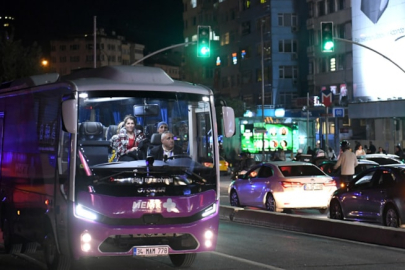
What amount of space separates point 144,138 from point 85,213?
5.01 ft

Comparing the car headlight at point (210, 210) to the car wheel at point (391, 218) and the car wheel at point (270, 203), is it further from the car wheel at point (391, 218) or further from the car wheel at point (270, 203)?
the car wheel at point (270, 203)

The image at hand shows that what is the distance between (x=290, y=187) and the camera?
2386 centimetres

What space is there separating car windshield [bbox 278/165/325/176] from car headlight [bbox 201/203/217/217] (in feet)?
39.9

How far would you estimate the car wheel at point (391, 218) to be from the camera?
18478 mm

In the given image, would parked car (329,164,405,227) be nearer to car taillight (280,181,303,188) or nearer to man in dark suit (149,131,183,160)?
car taillight (280,181,303,188)

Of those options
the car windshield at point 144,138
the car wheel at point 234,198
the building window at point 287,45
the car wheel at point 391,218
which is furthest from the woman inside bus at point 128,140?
the building window at point 287,45

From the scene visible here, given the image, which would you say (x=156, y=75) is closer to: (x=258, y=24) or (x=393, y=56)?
(x=393, y=56)

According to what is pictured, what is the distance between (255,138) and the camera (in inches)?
2397

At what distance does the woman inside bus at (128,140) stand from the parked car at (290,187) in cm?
1177

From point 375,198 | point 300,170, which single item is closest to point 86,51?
point 300,170

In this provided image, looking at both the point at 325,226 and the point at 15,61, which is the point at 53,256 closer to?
the point at 325,226

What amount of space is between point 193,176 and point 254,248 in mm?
3882

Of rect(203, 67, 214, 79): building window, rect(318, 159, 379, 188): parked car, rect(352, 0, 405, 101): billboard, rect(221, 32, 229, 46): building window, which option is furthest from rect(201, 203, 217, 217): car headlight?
rect(203, 67, 214, 79): building window

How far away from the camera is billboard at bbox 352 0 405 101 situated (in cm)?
6188
